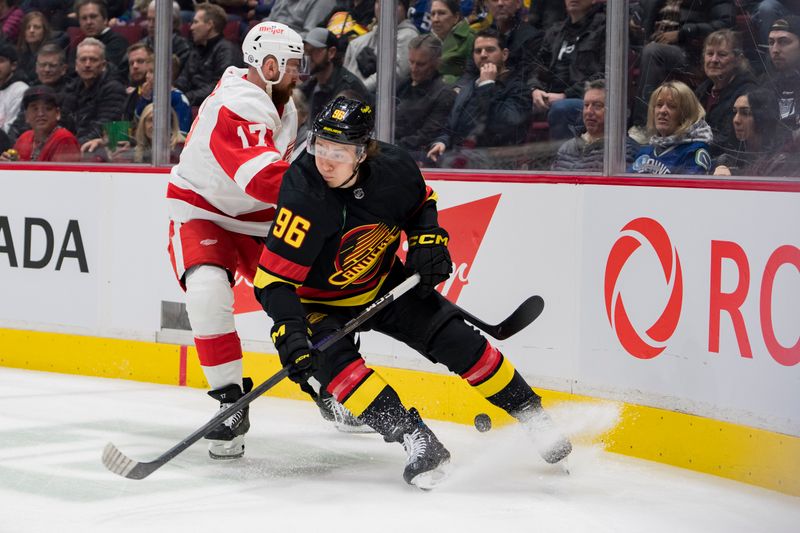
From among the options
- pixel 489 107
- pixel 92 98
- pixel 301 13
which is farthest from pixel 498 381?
pixel 92 98

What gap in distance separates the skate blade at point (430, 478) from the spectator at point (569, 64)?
4.70 feet

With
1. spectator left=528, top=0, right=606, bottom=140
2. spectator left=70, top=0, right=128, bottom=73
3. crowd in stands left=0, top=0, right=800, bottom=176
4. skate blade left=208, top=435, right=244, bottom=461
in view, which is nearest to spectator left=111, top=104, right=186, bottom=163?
crowd in stands left=0, top=0, right=800, bottom=176

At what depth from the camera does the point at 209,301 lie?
3.35 m

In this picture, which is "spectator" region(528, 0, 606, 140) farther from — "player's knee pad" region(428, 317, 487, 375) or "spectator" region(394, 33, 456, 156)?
"player's knee pad" region(428, 317, 487, 375)

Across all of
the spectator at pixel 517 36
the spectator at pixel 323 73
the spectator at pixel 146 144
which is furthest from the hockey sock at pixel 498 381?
the spectator at pixel 146 144

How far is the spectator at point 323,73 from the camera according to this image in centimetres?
469

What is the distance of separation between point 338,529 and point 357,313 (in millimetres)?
688

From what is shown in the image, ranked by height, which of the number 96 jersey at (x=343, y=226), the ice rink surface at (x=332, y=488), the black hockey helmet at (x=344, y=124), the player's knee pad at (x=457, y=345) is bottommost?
the ice rink surface at (x=332, y=488)

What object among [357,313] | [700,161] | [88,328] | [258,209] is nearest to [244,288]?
[88,328]

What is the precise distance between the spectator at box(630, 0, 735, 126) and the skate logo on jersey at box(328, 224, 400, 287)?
1.13m

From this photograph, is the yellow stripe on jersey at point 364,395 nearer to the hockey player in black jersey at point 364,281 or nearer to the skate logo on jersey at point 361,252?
the hockey player in black jersey at point 364,281

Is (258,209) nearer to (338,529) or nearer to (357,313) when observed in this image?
(357,313)

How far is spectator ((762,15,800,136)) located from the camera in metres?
3.34

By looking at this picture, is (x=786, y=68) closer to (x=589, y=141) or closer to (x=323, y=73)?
(x=589, y=141)
